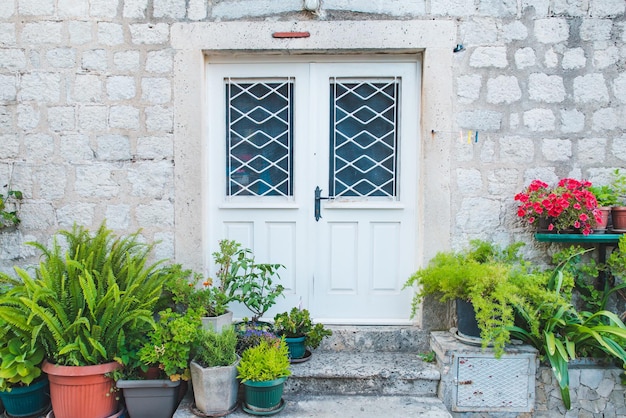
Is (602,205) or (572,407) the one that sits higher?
(602,205)

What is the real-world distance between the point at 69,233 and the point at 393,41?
2870 mm

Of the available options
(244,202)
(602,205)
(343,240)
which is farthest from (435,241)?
(244,202)

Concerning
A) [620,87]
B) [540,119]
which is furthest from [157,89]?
[620,87]

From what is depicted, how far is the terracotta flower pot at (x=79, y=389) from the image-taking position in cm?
306

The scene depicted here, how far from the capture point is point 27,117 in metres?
3.83

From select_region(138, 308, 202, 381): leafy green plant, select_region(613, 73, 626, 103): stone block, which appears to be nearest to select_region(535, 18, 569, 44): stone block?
select_region(613, 73, 626, 103): stone block

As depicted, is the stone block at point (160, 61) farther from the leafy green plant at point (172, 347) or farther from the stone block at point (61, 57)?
the leafy green plant at point (172, 347)

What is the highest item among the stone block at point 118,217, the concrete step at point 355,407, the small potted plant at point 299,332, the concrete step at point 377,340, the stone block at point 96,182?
the stone block at point 96,182

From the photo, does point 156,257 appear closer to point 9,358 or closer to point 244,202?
point 244,202

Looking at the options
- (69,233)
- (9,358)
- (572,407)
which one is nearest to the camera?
(9,358)

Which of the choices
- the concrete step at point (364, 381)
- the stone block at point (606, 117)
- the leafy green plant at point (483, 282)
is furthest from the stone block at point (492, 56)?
the concrete step at point (364, 381)

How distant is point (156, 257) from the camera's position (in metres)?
3.87

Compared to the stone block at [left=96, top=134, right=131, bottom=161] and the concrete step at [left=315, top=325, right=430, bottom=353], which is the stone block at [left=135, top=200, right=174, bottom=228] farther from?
the concrete step at [left=315, top=325, right=430, bottom=353]

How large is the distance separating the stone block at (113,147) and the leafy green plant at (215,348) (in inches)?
62.9
